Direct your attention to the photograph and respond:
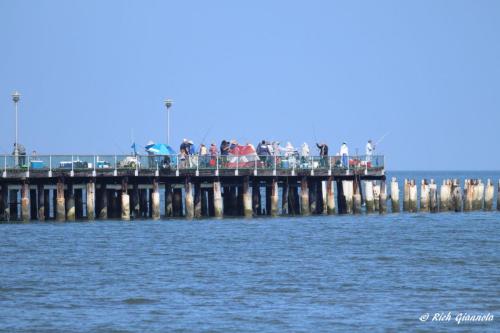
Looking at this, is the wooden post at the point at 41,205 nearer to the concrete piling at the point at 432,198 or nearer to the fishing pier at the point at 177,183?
the fishing pier at the point at 177,183

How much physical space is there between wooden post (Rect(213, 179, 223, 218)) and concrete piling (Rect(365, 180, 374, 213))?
24.0 ft

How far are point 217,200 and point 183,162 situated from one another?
2355 millimetres

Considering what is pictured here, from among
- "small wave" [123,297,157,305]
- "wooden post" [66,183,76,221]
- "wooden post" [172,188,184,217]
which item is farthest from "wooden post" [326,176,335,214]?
"small wave" [123,297,157,305]

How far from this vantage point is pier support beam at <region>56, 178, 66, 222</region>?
60.0 meters

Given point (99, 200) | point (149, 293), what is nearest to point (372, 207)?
point (99, 200)

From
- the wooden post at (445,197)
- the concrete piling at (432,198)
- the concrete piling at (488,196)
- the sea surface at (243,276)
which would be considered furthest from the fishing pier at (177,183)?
the concrete piling at (488,196)

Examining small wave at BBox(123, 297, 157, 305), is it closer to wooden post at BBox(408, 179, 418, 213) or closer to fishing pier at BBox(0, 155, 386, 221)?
fishing pier at BBox(0, 155, 386, 221)

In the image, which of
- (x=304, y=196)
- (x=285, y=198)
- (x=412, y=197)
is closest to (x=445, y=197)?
(x=412, y=197)

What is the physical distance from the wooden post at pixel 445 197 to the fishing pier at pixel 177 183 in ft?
9.61

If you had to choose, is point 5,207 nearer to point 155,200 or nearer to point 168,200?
point 155,200

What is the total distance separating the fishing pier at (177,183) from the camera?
60156 millimetres

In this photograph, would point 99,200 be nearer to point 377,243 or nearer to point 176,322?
point 377,243

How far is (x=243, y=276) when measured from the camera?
42.4 meters

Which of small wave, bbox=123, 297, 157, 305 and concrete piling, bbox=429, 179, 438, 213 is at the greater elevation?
concrete piling, bbox=429, 179, 438, 213
